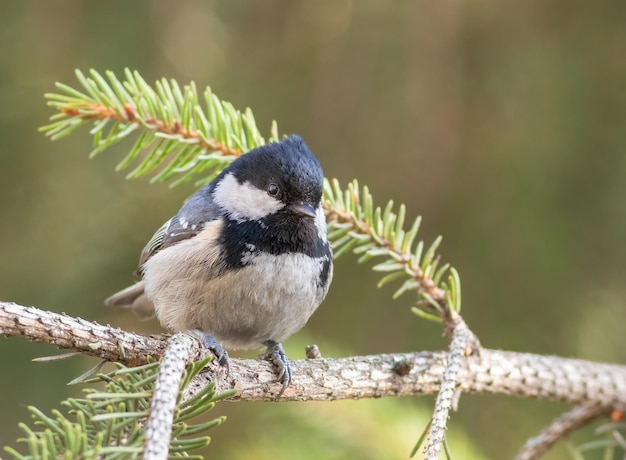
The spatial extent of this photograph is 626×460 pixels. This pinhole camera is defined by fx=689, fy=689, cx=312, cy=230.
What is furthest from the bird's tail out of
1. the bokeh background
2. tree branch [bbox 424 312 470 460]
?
tree branch [bbox 424 312 470 460]

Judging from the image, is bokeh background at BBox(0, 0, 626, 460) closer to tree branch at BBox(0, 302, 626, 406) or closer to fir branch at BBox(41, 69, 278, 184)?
tree branch at BBox(0, 302, 626, 406)

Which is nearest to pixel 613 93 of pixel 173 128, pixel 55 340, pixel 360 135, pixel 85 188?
pixel 360 135

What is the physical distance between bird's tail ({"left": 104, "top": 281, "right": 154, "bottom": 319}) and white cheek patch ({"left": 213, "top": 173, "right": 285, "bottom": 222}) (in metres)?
0.48

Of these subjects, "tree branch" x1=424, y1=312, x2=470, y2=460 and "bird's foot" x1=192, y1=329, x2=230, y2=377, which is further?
"bird's foot" x1=192, y1=329, x2=230, y2=377

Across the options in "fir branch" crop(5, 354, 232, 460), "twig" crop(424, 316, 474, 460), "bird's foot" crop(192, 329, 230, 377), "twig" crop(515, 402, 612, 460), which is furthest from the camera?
"twig" crop(515, 402, 612, 460)

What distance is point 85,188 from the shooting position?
2.38 metres

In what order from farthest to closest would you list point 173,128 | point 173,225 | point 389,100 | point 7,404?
1. point 389,100
2. point 7,404
3. point 173,225
4. point 173,128

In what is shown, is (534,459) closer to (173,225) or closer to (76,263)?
(173,225)

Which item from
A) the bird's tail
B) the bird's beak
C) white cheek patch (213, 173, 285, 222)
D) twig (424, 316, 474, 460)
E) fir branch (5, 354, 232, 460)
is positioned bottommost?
fir branch (5, 354, 232, 460)

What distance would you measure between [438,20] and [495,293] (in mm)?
999

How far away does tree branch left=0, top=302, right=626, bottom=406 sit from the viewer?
1236 mm

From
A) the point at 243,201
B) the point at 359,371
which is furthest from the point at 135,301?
the point at 359,371

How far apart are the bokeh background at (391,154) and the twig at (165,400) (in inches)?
41.3

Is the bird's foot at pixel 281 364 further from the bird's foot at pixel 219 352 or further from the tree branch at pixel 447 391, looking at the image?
the tree branch at pixel 447 391
